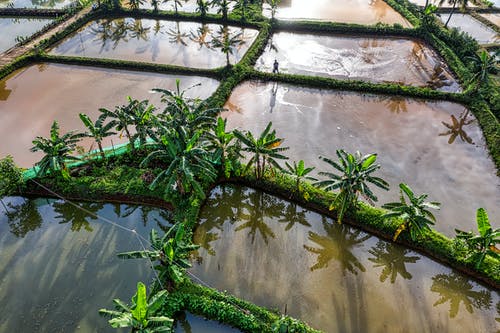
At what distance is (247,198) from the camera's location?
19328 mm

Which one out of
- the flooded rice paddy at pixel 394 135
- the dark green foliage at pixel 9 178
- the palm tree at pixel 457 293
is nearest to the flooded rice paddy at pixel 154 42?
the flooded rice paddy at pixel 394 135

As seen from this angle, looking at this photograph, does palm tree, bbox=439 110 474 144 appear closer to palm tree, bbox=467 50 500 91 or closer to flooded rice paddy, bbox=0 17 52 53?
palm tree, bbox=467 50 500 91

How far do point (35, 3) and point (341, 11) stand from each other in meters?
35.0

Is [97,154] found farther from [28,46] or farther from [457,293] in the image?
[457,293]

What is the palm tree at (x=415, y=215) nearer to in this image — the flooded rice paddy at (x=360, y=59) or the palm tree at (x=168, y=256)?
the palm tree at (x=168, y=256)

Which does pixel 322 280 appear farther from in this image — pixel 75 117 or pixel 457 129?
pixel 75 117

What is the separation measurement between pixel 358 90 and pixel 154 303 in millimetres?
21071

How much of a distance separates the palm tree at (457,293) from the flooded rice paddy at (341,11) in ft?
89.3

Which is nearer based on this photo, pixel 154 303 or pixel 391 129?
pixel 154 303

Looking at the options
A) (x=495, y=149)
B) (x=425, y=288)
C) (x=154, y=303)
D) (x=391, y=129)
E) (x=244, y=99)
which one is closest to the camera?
(x=154, y=303)

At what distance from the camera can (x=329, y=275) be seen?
52.3 ft

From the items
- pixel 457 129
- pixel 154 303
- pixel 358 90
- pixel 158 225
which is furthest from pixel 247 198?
pixel 457 129

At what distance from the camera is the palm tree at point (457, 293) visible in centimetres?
1495

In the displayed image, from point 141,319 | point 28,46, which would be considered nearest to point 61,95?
point 28,46
